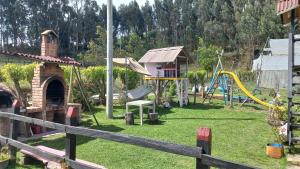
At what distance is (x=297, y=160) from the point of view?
5602 mm

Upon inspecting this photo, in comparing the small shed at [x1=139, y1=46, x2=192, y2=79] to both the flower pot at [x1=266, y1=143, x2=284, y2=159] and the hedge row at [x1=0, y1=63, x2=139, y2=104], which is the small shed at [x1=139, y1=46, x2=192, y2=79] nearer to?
the hedge row at [x1=0, y1=63, x2=139, y2=104]

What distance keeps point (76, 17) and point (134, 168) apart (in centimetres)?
5474

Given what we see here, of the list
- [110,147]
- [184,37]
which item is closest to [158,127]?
[110,147]

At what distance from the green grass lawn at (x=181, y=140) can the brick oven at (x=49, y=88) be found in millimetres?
1119

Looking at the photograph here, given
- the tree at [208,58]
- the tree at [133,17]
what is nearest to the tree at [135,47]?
the tree at [208,58]

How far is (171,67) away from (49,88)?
687 centimetres

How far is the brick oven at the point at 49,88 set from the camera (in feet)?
28.0

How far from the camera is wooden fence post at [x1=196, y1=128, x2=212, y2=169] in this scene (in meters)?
2.67

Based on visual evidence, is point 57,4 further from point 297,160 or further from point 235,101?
point 297,160

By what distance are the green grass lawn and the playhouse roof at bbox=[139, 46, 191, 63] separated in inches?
122

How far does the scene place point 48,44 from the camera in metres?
9.27

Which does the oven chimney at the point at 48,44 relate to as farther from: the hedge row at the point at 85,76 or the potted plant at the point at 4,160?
the potted plant at the point at 4,160

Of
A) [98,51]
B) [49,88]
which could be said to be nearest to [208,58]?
[98,51]

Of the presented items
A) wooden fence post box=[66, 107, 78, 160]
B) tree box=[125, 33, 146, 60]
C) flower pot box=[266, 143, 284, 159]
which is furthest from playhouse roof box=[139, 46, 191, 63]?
tree box=[125, 33, 146, 60]
